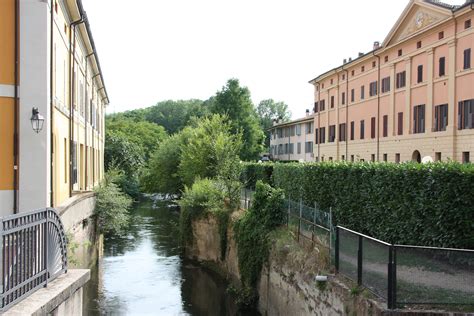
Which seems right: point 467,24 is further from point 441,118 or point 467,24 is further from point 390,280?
point 390,280

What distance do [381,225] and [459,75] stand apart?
18.9 meters

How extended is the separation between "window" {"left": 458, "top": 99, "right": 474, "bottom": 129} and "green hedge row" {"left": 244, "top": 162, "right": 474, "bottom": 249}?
14.4 meters

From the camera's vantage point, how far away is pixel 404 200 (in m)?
12.6

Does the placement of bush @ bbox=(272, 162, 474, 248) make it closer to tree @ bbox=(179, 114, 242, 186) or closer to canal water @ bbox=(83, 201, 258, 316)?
canal water @ bbox=(83, 201, 258, 316)

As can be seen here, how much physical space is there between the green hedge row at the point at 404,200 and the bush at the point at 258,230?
59.9 inches

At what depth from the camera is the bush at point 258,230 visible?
17.8m

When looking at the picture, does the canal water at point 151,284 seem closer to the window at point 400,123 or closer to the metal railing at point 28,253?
the metal railing at point 28,253

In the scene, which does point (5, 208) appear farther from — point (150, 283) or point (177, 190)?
point (177, 190)

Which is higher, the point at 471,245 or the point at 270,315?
the point at 471,245

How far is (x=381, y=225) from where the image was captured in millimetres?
13648

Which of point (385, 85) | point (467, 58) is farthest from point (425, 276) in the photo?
point (385, 85)

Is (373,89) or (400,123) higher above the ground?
(373,89)

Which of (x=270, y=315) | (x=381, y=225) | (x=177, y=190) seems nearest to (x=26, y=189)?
(x=270, y=315)

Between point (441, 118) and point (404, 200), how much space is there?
20.7 metres
